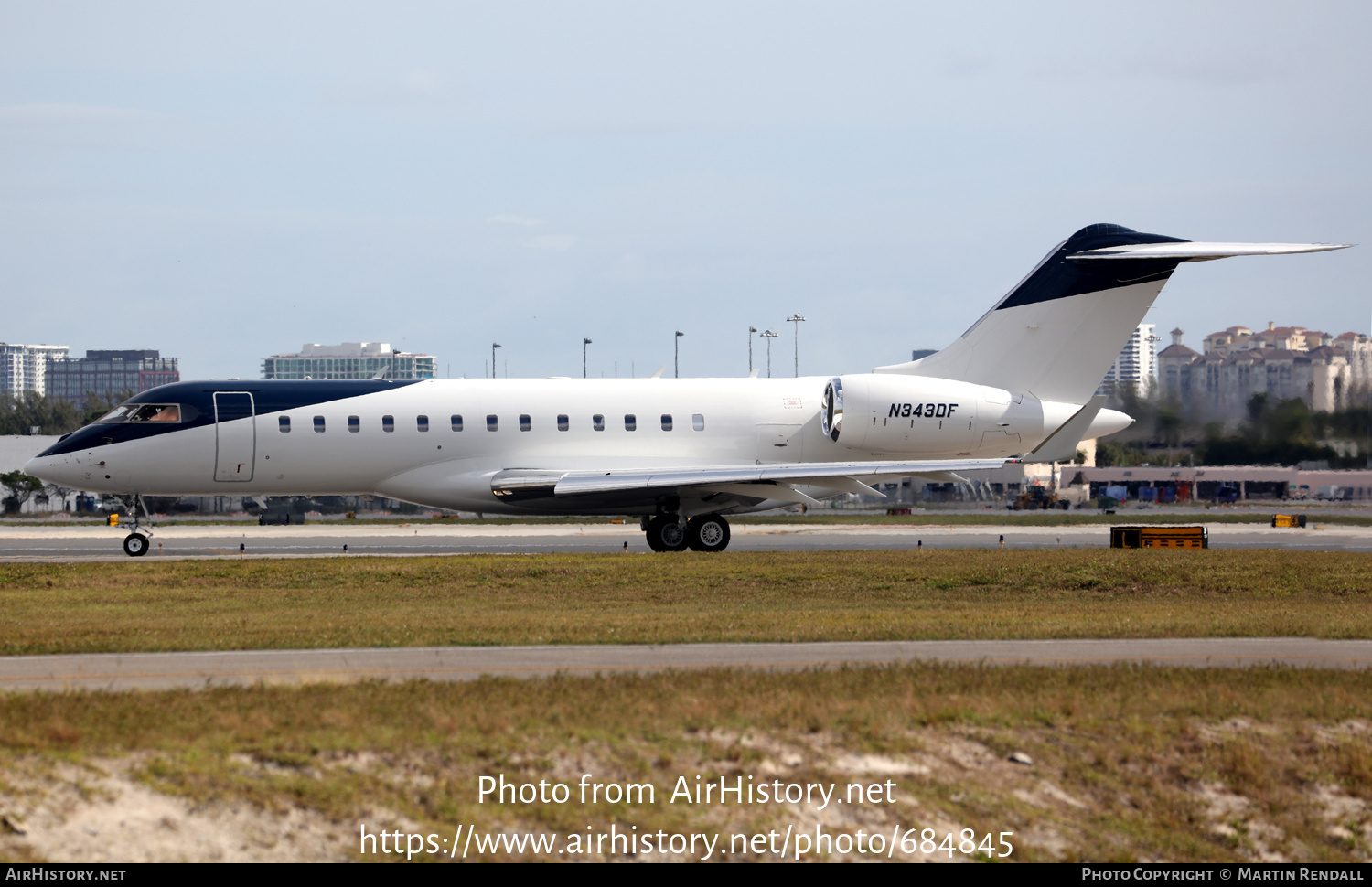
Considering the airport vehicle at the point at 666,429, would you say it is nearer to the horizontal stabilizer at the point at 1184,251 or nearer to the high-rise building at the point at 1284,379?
the horizontal stabilizer at the point at 1184,251

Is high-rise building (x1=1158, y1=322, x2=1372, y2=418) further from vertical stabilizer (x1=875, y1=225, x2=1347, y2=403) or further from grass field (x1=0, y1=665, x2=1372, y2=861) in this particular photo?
grass field (x1=0, y1=665, x2=1372, y2=861)

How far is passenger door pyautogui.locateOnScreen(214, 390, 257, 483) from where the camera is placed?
113ft

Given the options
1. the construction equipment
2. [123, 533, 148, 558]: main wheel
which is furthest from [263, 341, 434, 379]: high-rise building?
[123, 533, 148, 558]: main wheel

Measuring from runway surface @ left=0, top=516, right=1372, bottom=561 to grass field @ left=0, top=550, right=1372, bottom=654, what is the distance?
17.6 feet

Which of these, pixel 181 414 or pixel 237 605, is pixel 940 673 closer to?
pixel 237 605

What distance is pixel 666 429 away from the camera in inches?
1436

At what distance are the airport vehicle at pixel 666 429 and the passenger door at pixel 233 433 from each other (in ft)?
0.16

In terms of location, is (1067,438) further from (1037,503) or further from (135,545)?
(1037,503)

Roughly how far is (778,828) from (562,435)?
25434 mm

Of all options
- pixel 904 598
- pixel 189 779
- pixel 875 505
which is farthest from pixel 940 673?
pixel 875 505

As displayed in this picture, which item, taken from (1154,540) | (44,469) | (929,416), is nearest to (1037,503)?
(1154,540)

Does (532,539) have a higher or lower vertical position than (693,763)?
lower

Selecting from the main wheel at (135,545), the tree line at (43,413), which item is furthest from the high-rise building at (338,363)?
the main wheel at (135,545)

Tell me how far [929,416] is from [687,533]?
296 inches
